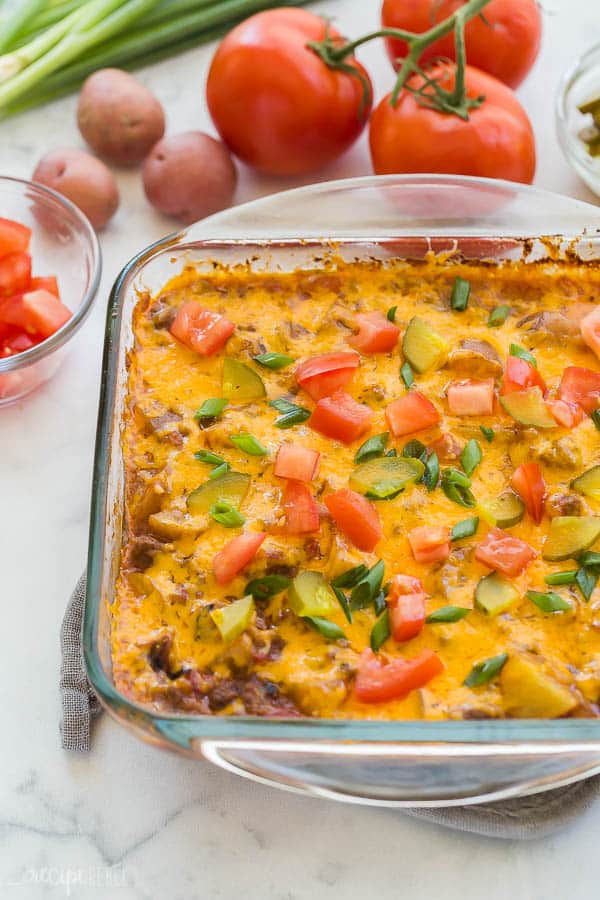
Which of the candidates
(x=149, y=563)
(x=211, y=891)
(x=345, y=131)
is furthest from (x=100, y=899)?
(x=345, y=131)

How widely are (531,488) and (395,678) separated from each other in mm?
595

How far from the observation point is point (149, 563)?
229cm

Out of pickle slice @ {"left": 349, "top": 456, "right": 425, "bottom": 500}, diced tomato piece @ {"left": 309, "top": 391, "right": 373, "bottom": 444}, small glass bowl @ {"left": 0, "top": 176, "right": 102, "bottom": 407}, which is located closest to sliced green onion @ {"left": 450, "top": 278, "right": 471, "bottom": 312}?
diced tomato piece @ {"left": 309, "top": 391, "right": 373, "bottom": 444}

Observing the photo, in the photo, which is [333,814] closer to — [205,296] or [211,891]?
[211,891]

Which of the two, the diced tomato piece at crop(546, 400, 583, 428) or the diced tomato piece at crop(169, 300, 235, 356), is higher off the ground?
the diced tomato piece at crop(169, 300, 235, 356)

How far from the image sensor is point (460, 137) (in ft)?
9.87

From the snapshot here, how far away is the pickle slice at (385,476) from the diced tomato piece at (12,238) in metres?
1.26

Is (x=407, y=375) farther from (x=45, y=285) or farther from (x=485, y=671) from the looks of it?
(x=45, y=285)

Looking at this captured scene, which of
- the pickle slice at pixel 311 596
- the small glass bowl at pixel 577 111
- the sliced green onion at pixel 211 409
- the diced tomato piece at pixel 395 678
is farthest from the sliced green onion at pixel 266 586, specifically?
the small glass bowl at pixel 577 111

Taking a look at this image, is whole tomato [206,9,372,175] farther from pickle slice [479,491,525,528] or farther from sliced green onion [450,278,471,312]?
pickle slice [479,491,525,528]

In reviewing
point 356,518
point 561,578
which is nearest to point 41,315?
point 356,518

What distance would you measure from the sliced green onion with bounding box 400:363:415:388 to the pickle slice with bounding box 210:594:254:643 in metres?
0.75

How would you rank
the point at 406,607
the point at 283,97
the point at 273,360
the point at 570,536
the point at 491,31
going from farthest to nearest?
the point at 491,31, the point at 283,97, the point at 273,360, the point at 570,536, the point at 406,607

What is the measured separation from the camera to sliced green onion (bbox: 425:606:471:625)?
2.15m
